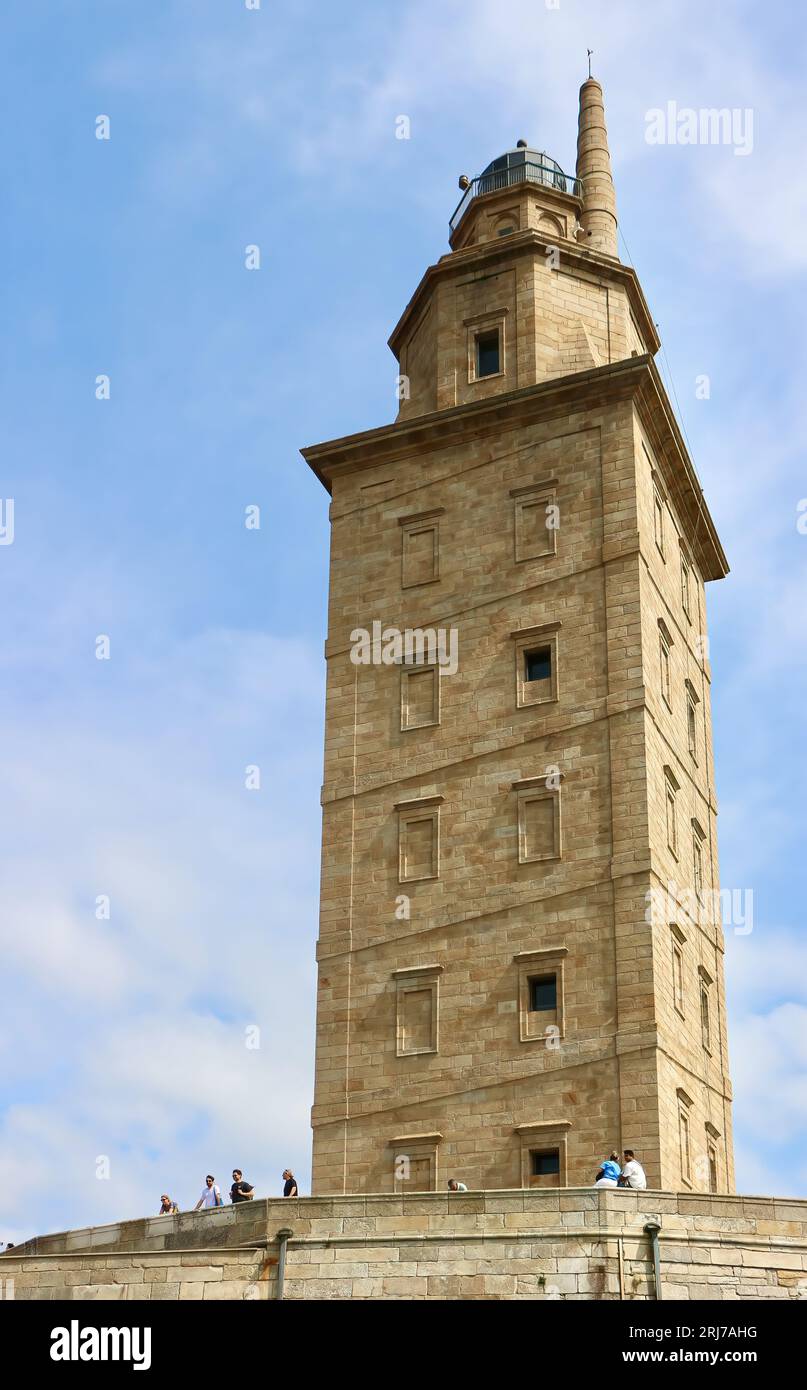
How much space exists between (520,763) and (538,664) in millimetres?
2694

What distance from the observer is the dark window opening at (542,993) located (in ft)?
139

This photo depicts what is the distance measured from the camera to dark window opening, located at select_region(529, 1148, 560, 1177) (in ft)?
134

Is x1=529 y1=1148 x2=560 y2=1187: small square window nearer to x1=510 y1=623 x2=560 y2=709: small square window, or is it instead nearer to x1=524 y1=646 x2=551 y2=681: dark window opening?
x1=510 y1=623 x2=560 y2=709: small square window

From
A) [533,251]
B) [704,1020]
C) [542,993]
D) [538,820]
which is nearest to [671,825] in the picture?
[538,820]

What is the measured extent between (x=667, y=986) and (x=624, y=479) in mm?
12712

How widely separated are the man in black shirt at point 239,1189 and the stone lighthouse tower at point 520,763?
7133 mm

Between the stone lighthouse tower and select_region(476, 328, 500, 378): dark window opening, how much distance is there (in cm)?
14

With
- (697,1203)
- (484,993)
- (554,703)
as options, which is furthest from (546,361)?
(697,1203)

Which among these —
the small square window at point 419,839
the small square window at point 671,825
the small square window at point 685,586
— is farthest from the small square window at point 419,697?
the small square window at point 685,586

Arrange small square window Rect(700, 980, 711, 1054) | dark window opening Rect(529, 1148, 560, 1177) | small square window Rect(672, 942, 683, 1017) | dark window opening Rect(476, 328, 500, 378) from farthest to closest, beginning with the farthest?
dark window opening Rect(476, 328, 500, 378)
small square window Rect(700, 980, 711, 1054)
small square window Rect(672, 942, 683, 1017)
dark window opening Rect(529, 1148, 560, 1177)

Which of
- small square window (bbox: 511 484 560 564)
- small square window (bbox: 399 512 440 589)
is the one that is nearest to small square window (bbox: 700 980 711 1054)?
small square window (bbox: 511 484 560 564)

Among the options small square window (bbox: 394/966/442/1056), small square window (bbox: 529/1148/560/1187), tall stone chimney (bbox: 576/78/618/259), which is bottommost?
small square window (bbox: 529/1148/560/1187)

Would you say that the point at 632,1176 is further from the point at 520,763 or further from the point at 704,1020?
the point at 704,1020
